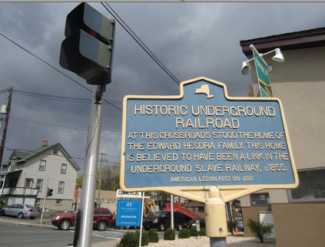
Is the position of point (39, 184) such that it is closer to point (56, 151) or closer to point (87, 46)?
point (56, 151)

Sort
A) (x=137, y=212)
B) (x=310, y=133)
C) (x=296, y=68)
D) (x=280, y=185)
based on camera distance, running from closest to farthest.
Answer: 1. (x=280, y=185)
2. (x=310, y=133)
3. (x=296, y=68)
4. (x=137, y=212)

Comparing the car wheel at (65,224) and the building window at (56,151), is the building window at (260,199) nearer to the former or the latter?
the car wheel at (65,224)

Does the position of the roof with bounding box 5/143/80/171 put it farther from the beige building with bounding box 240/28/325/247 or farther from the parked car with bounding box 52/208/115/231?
the beige building with bounding box 240/28/325/247

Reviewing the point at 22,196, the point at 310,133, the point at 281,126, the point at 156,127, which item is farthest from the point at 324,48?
the point at 22,196

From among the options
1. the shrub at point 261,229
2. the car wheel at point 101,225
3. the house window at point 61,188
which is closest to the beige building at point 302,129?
the shrub at point 261,229

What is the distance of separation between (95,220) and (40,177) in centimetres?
2020

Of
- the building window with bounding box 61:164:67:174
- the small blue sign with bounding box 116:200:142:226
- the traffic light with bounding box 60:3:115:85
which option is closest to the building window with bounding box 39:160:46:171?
the building window with bounding box 61:164:67:174

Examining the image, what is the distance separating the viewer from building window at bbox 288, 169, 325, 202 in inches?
227

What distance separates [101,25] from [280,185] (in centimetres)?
303

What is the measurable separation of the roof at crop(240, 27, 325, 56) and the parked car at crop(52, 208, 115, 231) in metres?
15.6

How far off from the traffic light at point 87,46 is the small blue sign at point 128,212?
24.0 ft

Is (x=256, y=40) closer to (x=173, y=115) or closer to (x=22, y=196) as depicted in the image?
(x=173, y=115)

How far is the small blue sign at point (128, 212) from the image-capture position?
916cm

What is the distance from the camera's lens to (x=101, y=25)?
2879mm
